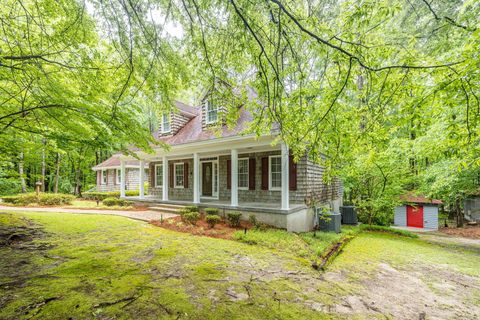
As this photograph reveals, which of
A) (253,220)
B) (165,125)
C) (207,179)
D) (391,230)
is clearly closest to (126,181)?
(165,125)

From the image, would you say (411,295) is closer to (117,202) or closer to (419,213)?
(117,202)

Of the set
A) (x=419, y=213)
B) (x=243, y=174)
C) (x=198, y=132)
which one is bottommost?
(x=419, y=213)

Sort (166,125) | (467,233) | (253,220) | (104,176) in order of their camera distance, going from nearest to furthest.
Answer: (253,220) → (467,233) → (166,125) → (104,176)

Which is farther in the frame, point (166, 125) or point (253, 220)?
point (166, 125)

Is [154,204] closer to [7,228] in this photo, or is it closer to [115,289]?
[7,228]

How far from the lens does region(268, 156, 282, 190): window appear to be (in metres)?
9.73

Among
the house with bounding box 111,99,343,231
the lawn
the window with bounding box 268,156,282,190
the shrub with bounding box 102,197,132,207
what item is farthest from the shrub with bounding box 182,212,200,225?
the shrub with bounding box 102,197,132,207

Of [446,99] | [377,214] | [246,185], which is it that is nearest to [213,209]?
[246,185]

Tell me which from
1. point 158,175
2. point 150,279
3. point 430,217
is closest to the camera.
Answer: point 150,279

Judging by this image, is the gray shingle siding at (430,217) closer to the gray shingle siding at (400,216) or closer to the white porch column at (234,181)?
the gray shingle siding at (400,216)

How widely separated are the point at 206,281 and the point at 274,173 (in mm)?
6854

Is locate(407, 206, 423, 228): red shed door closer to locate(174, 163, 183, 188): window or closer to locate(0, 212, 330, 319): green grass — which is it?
locate(0, 212, 330, 319): green grass

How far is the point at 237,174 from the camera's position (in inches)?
370

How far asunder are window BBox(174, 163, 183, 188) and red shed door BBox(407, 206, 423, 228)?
14532 mm
